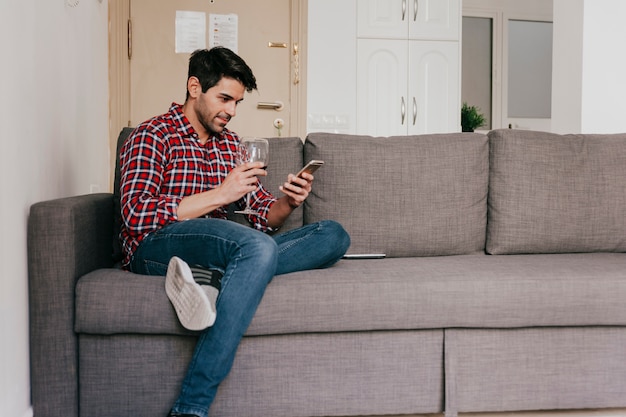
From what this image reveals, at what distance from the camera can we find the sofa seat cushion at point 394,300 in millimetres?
1661

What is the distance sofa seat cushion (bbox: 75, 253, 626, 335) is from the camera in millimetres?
1661

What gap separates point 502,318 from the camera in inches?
70.1

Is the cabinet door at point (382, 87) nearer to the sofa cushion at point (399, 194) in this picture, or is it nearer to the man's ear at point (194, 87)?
the sofa cushion at point (399, 194)

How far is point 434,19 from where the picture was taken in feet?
14.0

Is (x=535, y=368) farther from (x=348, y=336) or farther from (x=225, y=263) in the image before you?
(x=225, y=263)

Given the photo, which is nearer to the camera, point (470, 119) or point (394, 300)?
point (394, 300)

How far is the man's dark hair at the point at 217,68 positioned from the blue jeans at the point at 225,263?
51 cm

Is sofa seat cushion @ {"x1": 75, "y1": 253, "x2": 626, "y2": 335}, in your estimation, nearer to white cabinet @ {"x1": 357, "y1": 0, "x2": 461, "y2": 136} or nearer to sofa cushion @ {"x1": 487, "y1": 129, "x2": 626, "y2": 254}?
sofa cushion @ {"x1": 487, "y1": 129, "x2": 626, "y2": 254}

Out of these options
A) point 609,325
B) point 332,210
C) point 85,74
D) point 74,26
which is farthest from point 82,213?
point 609,325

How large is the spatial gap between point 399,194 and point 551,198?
554mm

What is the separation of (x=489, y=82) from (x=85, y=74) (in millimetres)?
3922

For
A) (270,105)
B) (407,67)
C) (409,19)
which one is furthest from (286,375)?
(409,19)

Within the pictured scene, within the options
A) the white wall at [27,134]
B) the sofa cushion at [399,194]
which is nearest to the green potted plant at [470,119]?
the sofa cushion at [399,194]

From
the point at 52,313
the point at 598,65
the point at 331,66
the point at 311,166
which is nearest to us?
the point at 52,313
